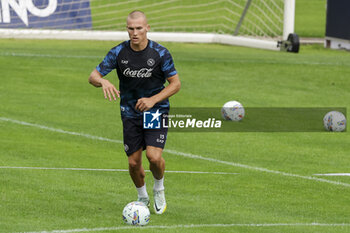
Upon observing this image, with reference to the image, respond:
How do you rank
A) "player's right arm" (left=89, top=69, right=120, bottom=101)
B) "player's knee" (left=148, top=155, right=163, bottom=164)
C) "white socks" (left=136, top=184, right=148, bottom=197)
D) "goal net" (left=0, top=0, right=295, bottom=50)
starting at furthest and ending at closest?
1. "goal net" (left=0, top=0, right=295, bottom=50)
2. "white socks" (left=136, top=184, right=148, bottom=197)
3. "player's knee" (left=148, top=155, right=163, bottom=164)
4. "player's right arm" (left=89, top=69, right=120, bottom=101)

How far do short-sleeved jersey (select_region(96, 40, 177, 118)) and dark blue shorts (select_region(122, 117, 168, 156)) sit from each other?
0.10 meters

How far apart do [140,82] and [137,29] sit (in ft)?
2.15

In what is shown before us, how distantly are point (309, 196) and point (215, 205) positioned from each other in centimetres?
154

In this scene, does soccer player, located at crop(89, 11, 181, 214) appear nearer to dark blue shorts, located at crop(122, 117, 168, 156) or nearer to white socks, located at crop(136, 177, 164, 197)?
dark blue shorts, located at crop(122, 117, 168, 156)

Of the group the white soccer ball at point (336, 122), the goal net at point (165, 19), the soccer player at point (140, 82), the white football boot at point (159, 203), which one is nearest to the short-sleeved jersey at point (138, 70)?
the soccer player at point (140, 82)

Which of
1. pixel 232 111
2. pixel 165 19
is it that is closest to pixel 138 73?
pixel 232 111

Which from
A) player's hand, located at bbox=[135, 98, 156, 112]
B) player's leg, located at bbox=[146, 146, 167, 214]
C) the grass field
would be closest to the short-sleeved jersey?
player's hand, located at bbox=[135, 98, 156, 112]

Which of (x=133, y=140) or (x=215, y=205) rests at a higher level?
(x=133, y=140)

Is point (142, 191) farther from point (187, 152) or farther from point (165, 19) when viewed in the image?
point (165, 19)

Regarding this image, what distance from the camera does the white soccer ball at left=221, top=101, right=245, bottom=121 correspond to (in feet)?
56.9

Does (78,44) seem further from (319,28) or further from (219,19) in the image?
(319,28)

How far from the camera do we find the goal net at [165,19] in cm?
2608

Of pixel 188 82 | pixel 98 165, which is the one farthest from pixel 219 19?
pixel 98 165

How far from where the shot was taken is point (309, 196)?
11523mm
